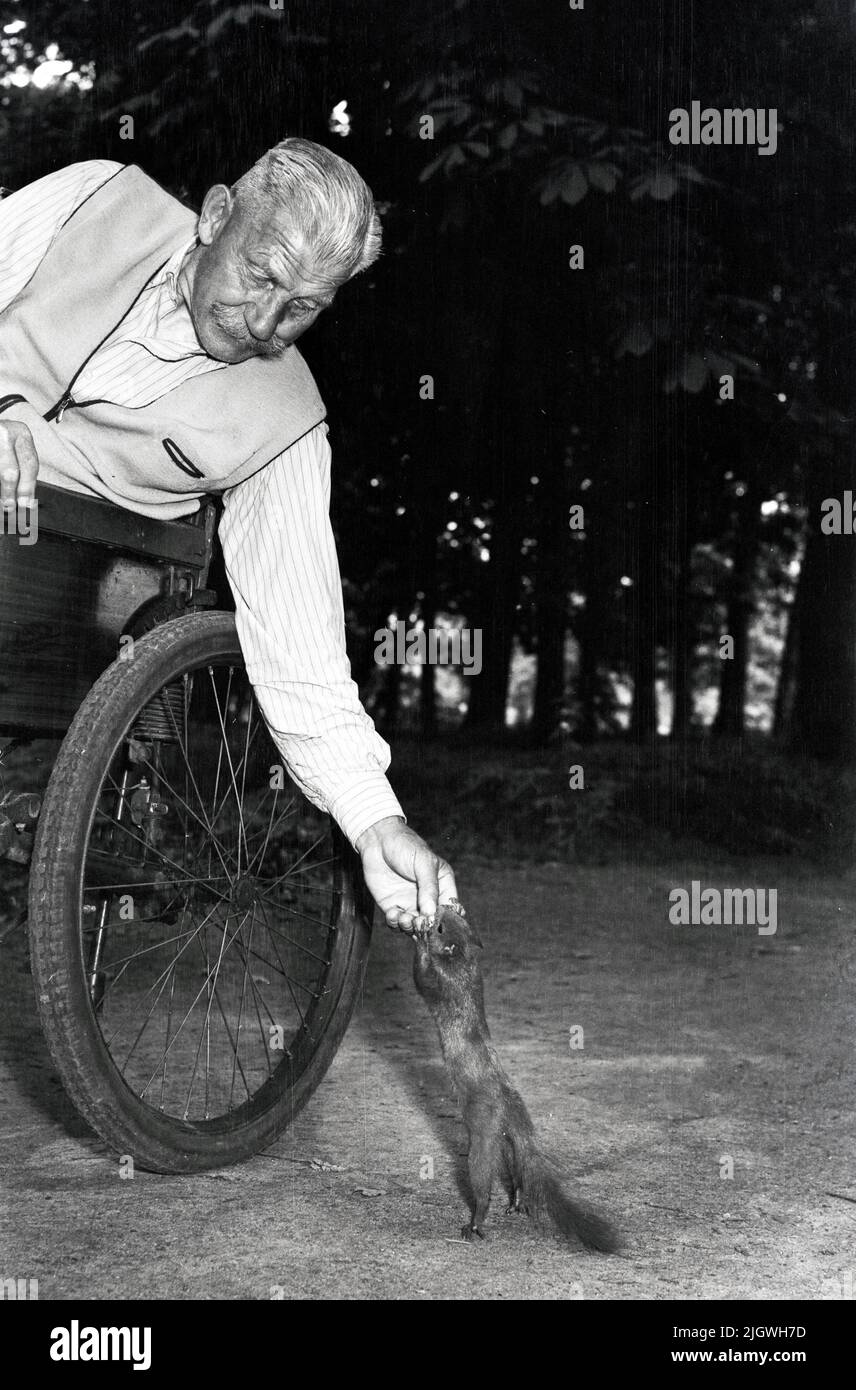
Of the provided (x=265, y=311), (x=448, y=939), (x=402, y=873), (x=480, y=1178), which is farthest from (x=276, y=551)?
(x=480, y=1178)

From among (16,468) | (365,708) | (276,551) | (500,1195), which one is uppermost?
(16,468)

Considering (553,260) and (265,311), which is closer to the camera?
(265,311)

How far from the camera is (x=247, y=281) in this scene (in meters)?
2.50

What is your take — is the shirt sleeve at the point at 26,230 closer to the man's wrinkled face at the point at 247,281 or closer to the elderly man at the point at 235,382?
the elderly man at the point at 235,382

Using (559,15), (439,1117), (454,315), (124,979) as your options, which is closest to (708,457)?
(454,315)

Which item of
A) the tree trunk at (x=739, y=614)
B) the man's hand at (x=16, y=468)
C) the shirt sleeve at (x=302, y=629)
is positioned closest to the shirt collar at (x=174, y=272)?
the shirt sleeve at (x=302, y=629)

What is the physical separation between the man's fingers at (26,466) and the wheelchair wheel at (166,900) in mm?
332

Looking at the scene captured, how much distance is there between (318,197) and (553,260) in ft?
17.1

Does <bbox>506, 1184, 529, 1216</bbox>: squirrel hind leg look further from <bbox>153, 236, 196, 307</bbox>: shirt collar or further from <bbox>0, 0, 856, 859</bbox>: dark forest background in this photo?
<bbox>0, 0, 856, 859</bbox>: dark forest background

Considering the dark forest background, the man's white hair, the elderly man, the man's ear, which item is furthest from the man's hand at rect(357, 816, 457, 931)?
the dark forest background

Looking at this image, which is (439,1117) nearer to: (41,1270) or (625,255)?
(41,1270)

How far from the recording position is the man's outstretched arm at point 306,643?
2584mm

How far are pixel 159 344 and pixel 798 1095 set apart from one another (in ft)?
7.47

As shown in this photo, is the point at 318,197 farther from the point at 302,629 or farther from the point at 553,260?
the point at 553,260
